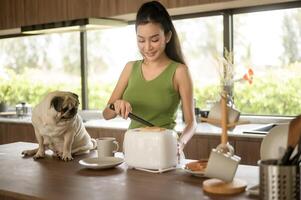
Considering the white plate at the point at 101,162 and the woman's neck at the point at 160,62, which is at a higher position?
the woman's neck at the point at 160,62

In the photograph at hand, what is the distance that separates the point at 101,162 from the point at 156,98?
1.46 ft

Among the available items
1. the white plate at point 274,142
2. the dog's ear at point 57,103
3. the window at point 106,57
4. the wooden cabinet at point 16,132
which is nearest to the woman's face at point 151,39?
the dog's ear at point 57,103

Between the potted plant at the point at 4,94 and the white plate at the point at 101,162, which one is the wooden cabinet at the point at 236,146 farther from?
the potted plant at the point at 4,94

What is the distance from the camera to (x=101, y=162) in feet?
5.27

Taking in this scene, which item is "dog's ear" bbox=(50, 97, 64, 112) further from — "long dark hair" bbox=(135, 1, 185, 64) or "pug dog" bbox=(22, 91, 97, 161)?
"long dark hair" bbox=(135, 1, 185, 64)

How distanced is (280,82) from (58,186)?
89.4 inches

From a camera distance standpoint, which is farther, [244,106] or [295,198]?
[244,106]

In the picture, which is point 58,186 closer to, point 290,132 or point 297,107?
point 290,132

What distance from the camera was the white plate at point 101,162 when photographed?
1533mm

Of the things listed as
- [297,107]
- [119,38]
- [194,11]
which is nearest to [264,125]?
[297,107]

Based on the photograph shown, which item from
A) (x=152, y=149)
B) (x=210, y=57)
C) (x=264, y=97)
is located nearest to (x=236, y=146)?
(x=264, y=97)

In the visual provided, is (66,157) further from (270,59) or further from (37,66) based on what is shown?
(37,66)

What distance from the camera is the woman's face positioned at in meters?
1.76

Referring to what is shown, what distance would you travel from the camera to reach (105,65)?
4.04m
